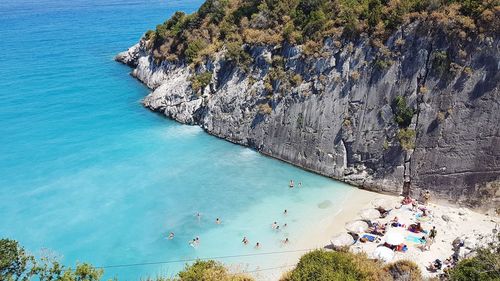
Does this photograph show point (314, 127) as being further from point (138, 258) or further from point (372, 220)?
point (138, 258)

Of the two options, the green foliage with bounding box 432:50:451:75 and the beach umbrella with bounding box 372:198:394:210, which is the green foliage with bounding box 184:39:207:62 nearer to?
the green foliage with bounding box 432:50:451:75

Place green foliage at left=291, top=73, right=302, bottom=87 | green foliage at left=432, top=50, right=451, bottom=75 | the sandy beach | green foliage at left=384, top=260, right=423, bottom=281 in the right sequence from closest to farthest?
green foliage at left=384, top=260, right=423, bottom=281 < the sandy beach < green foliage at left=432, top=50, right=451, bottom=75 < green foliage at left=291, top=73, right=302, bottom=87

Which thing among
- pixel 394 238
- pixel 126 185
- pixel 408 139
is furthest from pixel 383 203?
pixel 126 185

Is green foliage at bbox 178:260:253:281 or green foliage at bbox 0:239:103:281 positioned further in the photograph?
green foliage at bbox 178:260:253:281

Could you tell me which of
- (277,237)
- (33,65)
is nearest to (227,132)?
(277,237)

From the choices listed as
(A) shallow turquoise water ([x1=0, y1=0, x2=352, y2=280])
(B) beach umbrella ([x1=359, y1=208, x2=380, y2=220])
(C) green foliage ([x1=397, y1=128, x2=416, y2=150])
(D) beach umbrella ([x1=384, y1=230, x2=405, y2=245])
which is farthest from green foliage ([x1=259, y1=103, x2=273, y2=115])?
(D) beach umbrella ([x1=384, y1=230, x2=405, y2=245])
